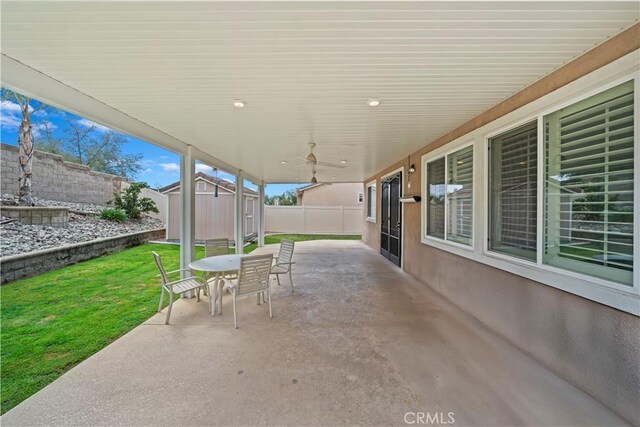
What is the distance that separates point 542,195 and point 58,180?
13277mm

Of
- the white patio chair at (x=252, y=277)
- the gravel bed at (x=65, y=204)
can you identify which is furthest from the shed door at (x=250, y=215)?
the white patio chair at (x=252, y=277)

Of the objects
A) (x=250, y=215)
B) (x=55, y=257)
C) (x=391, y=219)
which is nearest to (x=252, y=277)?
(x=391, y=219)

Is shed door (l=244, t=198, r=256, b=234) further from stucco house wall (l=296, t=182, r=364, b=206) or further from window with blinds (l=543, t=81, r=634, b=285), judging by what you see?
window with blinds (l=543, t=81, r=634, b=285)

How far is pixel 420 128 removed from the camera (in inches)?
155

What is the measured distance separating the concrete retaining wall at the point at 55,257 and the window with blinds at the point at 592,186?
868 cm

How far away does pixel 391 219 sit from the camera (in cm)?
749

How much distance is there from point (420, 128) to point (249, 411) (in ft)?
13.7

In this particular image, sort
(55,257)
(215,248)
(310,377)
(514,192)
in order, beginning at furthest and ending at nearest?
(55,257) < (215,248) < (514,192) < (310,377)

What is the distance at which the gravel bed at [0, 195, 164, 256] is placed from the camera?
5488 millimetres

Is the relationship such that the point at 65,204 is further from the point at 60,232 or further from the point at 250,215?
the point at 250,215

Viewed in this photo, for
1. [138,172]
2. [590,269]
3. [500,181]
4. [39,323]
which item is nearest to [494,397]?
[590,269]

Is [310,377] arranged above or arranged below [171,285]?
below

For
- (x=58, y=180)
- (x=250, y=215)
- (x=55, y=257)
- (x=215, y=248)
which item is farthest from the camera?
(x=250, y=215)

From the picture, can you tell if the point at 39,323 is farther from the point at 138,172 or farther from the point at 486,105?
the point at 138,172
